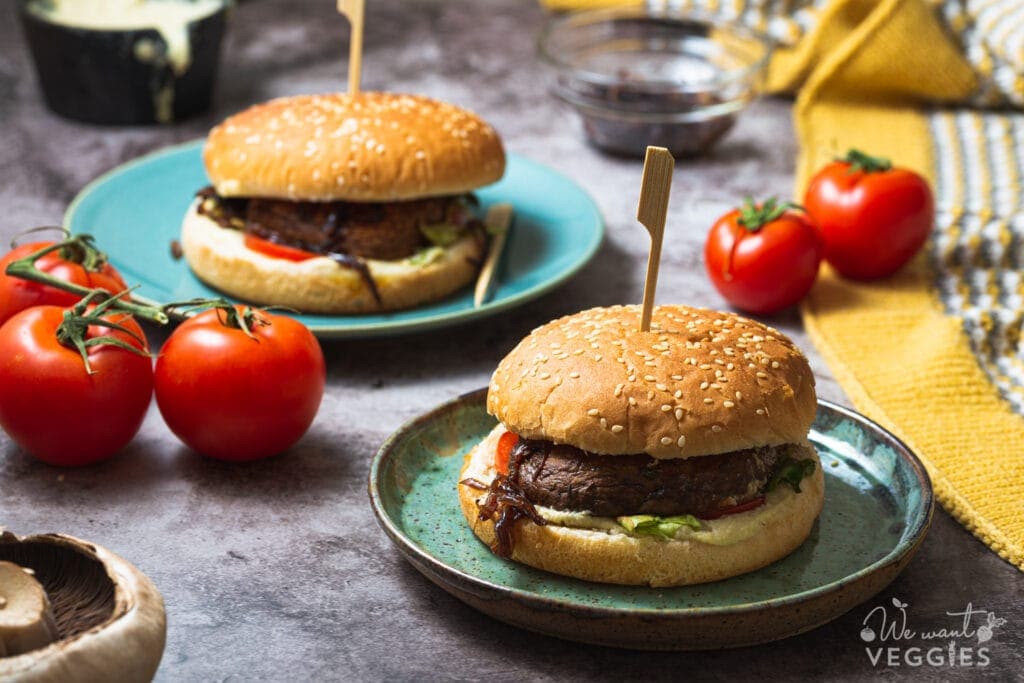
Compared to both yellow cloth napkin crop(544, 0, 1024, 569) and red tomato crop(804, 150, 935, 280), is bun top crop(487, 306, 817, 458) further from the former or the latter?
red tomato crop(804, 150, 935, 280)

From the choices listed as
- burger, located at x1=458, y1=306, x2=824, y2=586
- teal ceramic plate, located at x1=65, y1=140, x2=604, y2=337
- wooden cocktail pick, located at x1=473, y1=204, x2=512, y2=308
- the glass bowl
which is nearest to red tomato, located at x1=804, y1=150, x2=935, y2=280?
teal ceramic plate, located at x1=65, y1=140, x2=604, y2=337

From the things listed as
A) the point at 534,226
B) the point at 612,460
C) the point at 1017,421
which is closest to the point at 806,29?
the point at 534,226

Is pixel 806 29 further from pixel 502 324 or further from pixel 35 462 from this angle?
pixel 35 462

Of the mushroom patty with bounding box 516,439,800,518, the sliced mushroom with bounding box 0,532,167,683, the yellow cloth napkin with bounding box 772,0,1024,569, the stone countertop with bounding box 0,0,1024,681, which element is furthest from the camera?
the yellow cloth napkin with bounding box 772,0,1024,569

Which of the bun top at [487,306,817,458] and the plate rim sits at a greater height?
the bun top at [487,306,817,458]

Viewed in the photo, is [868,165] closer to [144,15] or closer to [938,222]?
[938,222]

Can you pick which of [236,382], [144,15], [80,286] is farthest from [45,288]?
[144,15]

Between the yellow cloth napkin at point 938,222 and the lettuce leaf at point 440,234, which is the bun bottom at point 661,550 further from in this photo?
the lettuce leaf at point 440,234
